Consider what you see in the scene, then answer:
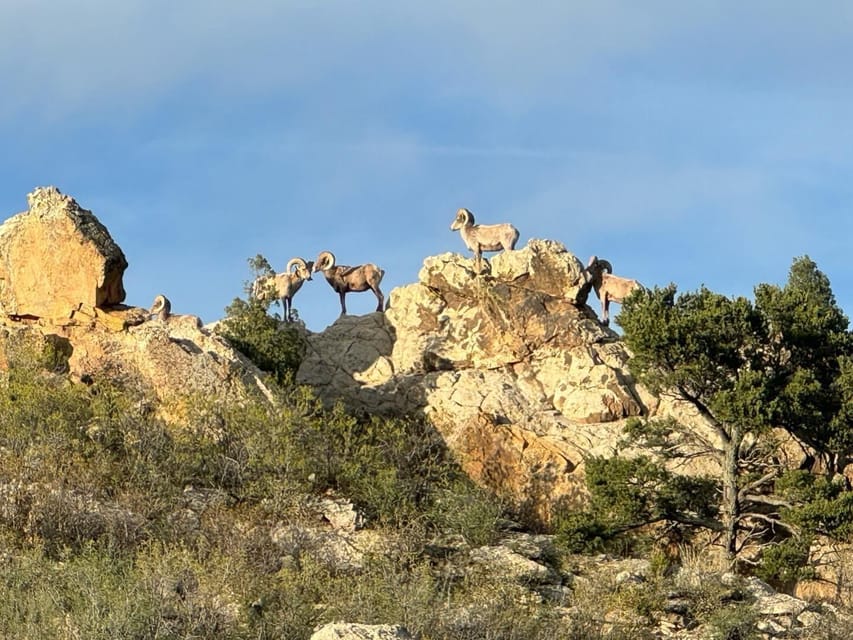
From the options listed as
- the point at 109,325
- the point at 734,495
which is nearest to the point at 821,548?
the point at 734,495

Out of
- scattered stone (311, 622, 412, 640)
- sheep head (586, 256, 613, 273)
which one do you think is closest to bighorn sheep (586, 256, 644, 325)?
sheep head (586, 256, 613, 273)

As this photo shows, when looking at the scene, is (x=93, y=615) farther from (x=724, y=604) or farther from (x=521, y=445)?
(x=521, y=445)

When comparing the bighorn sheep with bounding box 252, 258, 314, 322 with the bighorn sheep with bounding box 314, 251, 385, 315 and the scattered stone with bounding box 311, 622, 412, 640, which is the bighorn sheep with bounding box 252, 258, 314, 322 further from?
the scattered stone with bounding box 311, 622, 412, 640

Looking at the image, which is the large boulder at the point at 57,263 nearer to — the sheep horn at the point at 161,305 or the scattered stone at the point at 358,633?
the sheep horn at the point at 161,305

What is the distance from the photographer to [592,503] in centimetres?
2475

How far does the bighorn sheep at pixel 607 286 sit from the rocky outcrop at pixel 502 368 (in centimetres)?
140

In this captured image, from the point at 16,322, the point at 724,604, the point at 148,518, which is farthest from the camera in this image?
the point at 16,322

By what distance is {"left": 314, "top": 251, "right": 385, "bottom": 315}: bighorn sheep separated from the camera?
111 feet

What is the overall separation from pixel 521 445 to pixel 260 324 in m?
6.67

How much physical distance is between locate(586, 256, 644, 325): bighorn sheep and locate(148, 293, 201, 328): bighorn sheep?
29.2 ft

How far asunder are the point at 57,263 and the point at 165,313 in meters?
2.78

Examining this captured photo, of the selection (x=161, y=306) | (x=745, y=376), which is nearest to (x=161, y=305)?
(x=161, y=306)

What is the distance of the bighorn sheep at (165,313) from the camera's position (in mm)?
29938

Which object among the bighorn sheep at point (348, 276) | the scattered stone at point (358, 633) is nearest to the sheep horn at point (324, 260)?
the bighorn sheep at point (348, 276)
